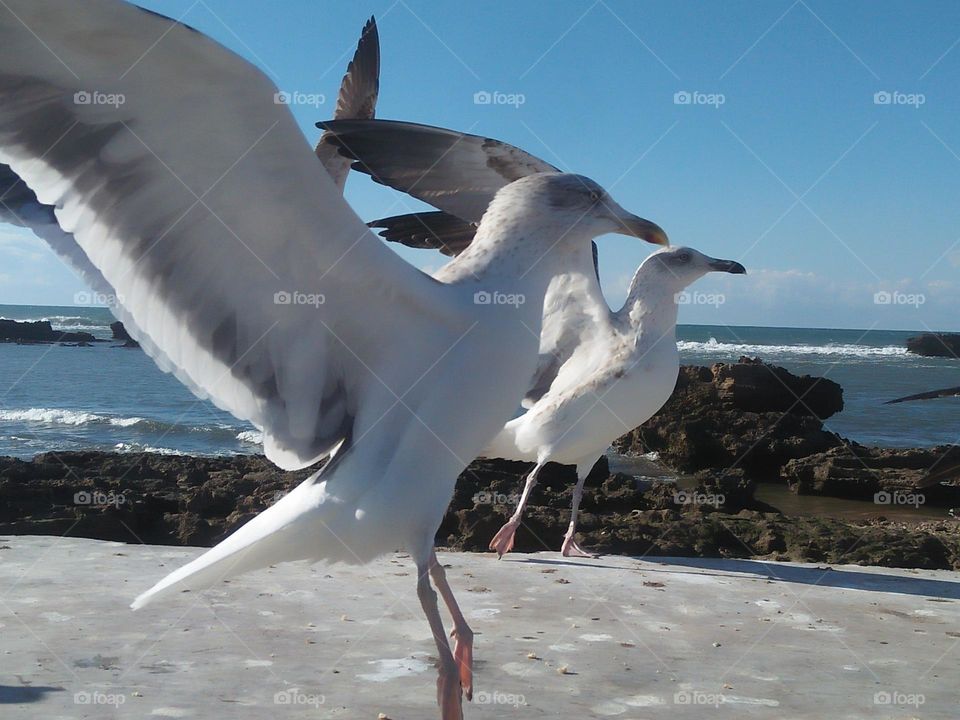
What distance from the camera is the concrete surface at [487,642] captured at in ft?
11.6

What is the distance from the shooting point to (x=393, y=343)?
3689 millimetres

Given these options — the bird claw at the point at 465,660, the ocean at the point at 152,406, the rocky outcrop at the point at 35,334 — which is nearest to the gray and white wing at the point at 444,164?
the bird claw at the point at 465,660

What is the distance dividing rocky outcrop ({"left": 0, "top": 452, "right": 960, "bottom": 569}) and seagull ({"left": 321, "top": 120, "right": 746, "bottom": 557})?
0.63 meters

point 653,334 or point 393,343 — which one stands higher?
point 653,334

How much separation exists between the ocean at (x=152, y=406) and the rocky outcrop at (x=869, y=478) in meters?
5.93

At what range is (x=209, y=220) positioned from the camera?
11.0ft

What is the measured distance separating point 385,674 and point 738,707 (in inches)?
53.3

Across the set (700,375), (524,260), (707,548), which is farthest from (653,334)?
(700,375)

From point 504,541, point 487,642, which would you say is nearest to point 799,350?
point 504,541

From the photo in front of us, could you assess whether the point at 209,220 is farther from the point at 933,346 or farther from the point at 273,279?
the point at 933,346

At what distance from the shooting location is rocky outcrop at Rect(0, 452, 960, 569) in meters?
7.20

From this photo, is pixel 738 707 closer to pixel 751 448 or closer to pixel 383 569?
pixel 383 569

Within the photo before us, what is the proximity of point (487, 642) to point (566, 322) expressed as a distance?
3.74m

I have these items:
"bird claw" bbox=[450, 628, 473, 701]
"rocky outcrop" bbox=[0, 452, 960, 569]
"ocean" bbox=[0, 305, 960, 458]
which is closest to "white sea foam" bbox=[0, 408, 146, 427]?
"ocean" bbox=[0, 305, 960, 458]
